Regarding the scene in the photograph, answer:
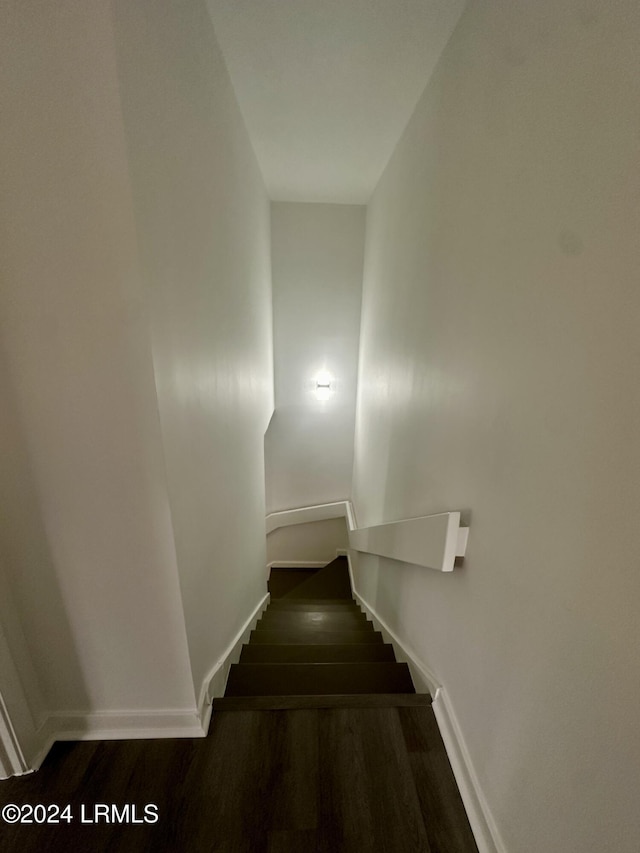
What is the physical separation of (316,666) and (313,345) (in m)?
2.76

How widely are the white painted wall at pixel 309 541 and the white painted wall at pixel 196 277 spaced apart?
230 centimetres

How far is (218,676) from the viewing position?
1.43m

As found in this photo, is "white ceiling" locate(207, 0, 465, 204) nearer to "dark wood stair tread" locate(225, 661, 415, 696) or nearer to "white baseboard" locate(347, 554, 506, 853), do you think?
"white baseboard" locate(347, 554, 506, 853)

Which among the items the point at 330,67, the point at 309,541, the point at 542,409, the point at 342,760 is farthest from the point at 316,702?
the point at 309,541

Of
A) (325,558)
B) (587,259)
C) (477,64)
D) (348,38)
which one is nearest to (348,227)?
(348,38)

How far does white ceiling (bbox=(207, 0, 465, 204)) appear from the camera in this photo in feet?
3.95

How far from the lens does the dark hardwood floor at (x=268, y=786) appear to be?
3.11ft

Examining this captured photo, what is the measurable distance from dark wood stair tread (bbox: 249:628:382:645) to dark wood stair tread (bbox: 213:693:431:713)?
91cm

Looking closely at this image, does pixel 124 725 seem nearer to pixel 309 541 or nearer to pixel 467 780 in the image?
pixel 467 780

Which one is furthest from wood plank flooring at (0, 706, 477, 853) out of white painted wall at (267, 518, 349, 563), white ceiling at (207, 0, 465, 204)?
white painted wall at (267, 518, 349, 563)

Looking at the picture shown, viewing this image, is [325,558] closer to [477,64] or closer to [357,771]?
[357,771]

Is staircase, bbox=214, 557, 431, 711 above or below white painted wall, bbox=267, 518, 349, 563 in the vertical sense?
above

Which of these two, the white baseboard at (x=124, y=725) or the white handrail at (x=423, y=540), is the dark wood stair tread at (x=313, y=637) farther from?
the white baseboard at (x=124, y=725)

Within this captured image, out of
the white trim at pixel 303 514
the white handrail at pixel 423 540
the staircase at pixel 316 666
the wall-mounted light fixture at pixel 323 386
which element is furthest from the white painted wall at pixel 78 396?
the white trim at pixel 303 514
